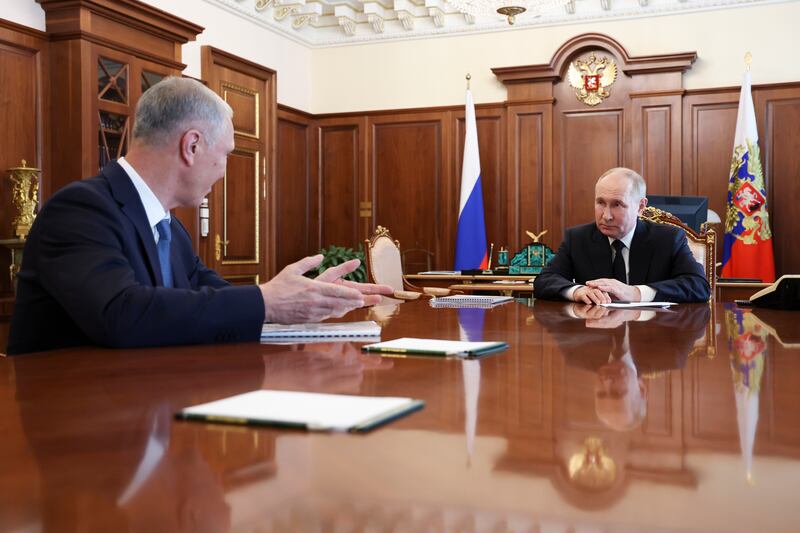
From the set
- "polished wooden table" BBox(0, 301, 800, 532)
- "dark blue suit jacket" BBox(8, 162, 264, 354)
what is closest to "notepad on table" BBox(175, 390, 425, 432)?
"polished wooden table" BBox(0, 301, 800, 532)

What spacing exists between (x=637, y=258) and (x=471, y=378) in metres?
2.93

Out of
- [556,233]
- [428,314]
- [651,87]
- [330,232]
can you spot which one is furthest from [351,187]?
[428,314]

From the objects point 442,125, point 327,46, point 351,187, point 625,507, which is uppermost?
point 327,46

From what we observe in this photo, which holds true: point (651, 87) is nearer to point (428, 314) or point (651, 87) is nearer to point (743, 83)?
point (743, 83)

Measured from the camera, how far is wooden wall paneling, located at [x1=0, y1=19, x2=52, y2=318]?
5.64 m

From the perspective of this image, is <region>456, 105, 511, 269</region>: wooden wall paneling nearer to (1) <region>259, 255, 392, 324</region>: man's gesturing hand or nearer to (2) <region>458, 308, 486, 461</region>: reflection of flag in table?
(2) <region>458, 308, 486, 461</region>: reflection of flag in table

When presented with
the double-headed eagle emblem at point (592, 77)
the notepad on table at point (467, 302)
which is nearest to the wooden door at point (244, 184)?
the double-headed eagle emblem at point (592, 77)

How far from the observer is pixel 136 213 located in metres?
1.99

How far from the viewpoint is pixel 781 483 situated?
0.71 metres

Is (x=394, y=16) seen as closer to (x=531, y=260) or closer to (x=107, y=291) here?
(x=531, y=260)

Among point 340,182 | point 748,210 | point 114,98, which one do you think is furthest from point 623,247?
point 340,182

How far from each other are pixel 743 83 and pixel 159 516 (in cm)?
813

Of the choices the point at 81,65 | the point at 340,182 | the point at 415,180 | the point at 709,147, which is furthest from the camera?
the point at 340,182

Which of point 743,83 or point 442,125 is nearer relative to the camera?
point 743,83
